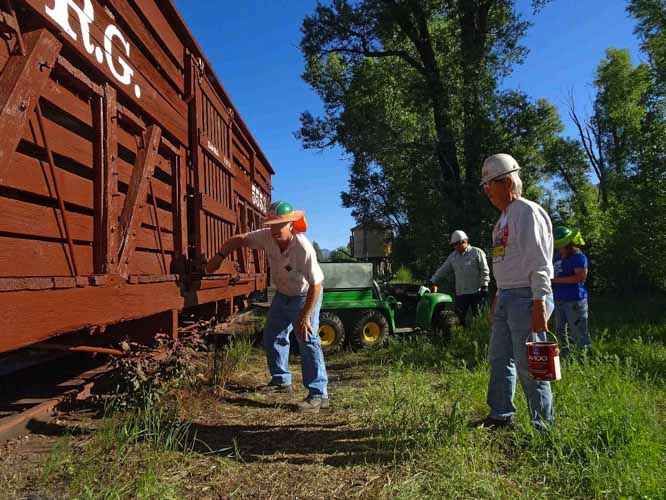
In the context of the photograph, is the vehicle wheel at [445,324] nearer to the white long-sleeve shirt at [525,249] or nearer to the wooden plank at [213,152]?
the wooden plank at [213,152]

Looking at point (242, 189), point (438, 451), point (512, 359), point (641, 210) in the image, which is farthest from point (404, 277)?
point (438, 451)

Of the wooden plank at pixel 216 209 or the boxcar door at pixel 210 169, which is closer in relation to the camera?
the boxcar door at pixel 210 169

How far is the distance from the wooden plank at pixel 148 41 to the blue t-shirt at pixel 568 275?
4411mm

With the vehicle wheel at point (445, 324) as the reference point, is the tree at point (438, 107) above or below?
above

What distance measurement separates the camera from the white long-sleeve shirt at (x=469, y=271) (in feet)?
21.2

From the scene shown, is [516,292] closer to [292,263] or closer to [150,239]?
[292,263]

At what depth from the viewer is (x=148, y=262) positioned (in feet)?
10.8

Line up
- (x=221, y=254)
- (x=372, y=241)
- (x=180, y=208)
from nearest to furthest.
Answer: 1. (x=221, y=254)
2. (x=180, y=208)
3. (x=372, y=241)

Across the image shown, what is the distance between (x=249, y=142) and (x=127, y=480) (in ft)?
20.5

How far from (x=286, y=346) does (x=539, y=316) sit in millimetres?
2332

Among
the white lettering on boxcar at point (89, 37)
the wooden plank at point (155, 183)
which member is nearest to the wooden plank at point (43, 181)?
the wooden plank at point (155, 183)

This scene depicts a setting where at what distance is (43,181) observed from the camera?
220 cm

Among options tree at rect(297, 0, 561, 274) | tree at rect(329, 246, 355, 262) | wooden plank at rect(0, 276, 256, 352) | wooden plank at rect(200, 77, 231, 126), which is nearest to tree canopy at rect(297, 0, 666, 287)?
tree at rect(297, 0, 561, 274)

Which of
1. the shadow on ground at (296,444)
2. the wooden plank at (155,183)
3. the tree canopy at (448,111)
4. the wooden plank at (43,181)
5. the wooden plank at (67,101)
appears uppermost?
the tree canopy at (448,111)
